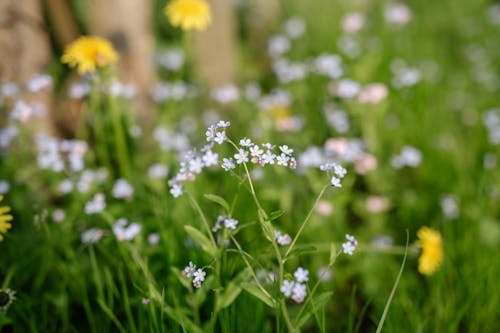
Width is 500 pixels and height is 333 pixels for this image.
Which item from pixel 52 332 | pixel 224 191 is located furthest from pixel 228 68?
pixel 52 332

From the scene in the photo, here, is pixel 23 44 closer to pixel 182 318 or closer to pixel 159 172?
pixel 159 172

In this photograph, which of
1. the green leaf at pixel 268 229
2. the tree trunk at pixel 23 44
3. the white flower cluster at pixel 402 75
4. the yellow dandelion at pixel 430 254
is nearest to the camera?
the green leaf at pixel 268 229

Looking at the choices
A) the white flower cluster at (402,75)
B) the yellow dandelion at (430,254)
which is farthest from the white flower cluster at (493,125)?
the yellow dandelion at (430,254)

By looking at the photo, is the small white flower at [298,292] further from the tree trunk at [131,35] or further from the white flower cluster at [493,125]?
the white flower cluster at [493,125]

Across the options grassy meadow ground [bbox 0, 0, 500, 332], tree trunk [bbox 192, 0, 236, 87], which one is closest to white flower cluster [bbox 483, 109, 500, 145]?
grassy meadow ground [bbox 0, 0, 500, 332]

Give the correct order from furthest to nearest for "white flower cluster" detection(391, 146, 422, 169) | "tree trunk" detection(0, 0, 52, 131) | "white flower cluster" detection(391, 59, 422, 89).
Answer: "white flower cluster" detection(391, 59, 422, 89) → "white flower cluster" detection(391, 146, 422, 169) → "tree trunk" detection(0, 0, 52, 131)

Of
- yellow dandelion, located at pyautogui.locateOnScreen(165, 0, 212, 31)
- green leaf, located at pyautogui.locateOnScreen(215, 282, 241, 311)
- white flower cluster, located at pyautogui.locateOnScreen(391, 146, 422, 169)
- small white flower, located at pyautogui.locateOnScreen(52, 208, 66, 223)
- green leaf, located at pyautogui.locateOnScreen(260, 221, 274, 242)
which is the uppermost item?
yellow dandelion, located at pyautogui.locateOnScreen(165, 0, 212, 31)

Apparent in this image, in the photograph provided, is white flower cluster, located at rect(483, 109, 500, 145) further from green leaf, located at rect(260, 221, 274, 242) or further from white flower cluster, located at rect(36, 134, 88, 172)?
white flower cluster, located at rect(36, 134, 88, 172)
